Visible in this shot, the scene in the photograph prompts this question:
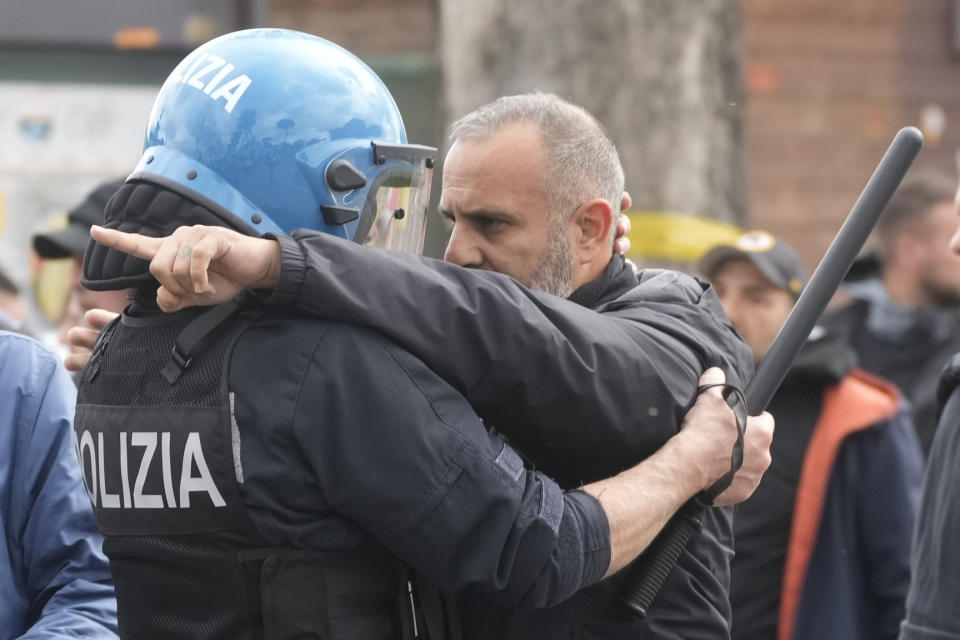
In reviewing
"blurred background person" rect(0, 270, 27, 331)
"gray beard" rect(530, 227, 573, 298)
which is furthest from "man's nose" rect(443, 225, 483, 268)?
"blurred background person" rect(0, 270, 27, 331)

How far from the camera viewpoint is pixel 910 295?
19.2ft

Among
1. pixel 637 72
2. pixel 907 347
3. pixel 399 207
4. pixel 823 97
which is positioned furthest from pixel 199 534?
pixel 823 97

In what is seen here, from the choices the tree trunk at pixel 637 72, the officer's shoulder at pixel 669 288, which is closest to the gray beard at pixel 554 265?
the officer's shoulder at pixel 669 288

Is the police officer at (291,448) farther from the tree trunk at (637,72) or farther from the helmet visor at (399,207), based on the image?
the tree trunk at (637,72)

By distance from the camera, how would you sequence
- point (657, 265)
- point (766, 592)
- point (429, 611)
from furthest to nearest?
point (657, 265), point (766, 592), point (429, 611)

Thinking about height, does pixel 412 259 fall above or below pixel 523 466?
above

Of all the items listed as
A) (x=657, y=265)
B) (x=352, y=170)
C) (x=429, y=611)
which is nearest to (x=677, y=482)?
(x=429, y=611)

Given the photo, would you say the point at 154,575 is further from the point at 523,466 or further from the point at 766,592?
the point at 766,592

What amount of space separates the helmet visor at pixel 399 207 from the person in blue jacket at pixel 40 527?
0.64m

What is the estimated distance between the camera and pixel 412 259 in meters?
2.01

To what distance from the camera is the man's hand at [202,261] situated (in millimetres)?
1804

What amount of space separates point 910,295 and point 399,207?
4.04m

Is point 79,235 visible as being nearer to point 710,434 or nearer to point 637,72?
point 637,72

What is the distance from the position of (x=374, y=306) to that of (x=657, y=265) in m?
3.32
